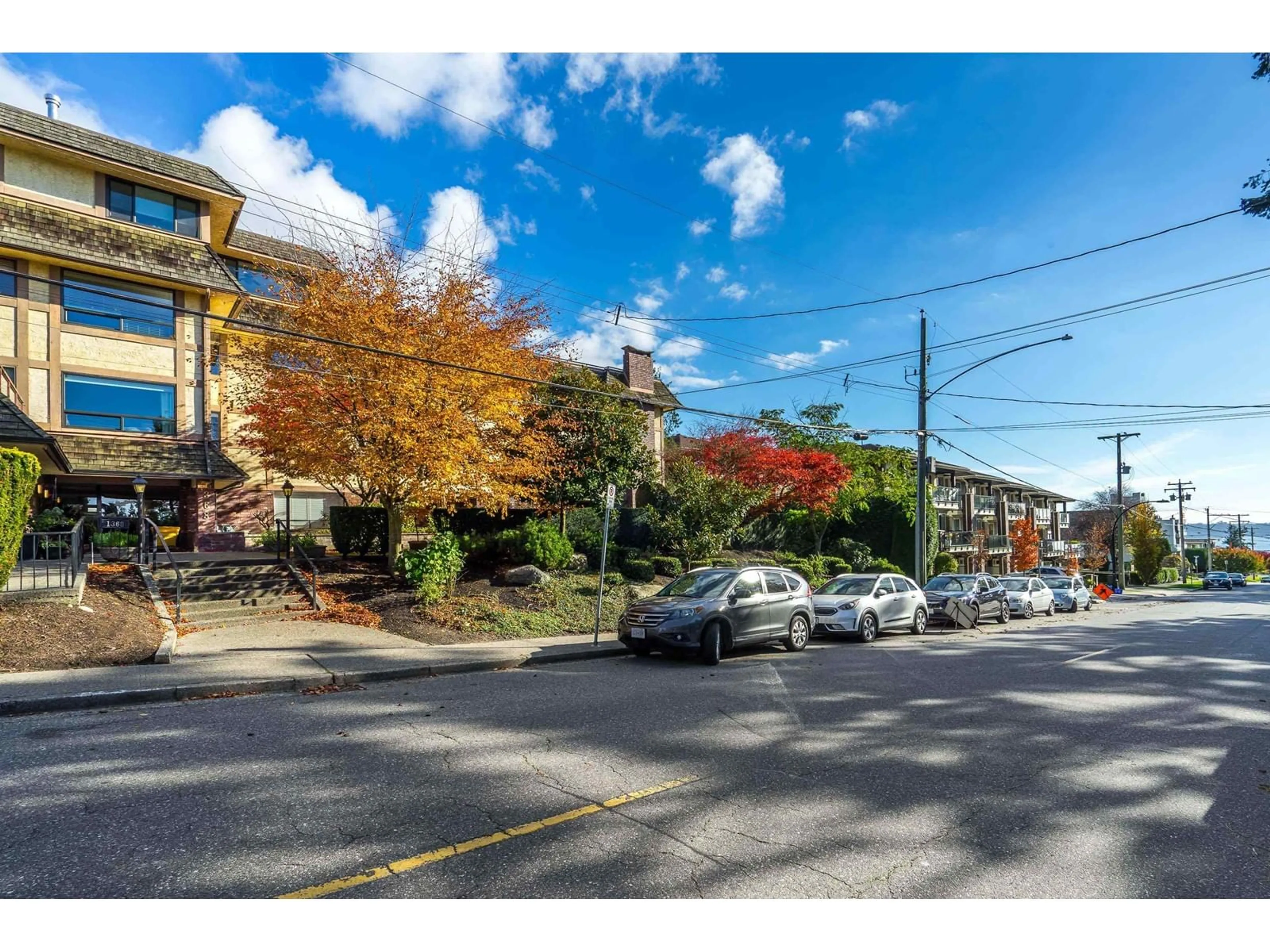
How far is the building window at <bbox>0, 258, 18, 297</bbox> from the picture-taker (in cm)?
1847

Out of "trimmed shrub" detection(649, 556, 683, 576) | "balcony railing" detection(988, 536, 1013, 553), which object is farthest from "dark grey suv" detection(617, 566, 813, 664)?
"balcony railing" detection(988, 536, 1013, 553)

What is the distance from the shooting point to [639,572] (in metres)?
18.3

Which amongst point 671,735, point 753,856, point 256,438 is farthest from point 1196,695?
point 256,438

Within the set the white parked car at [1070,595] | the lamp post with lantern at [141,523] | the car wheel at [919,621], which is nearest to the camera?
the lamp post with lantern at [141,523]

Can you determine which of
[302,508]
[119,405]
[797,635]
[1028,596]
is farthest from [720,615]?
[302,508]

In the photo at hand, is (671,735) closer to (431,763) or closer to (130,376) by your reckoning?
(431,763)

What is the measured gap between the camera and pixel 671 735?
6.40 meters

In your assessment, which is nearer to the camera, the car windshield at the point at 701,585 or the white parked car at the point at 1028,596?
the car windshield at the point at 701,585

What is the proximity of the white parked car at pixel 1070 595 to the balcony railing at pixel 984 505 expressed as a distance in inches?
1195

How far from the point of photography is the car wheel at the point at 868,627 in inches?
581

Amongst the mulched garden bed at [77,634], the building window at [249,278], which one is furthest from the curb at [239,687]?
the building window at [249,278]

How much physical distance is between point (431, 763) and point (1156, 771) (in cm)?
585

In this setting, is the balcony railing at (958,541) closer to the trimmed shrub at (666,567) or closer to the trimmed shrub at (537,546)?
the trimmed shrub at (666,567)

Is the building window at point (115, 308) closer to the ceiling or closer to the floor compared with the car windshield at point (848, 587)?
closer to the ceiling
